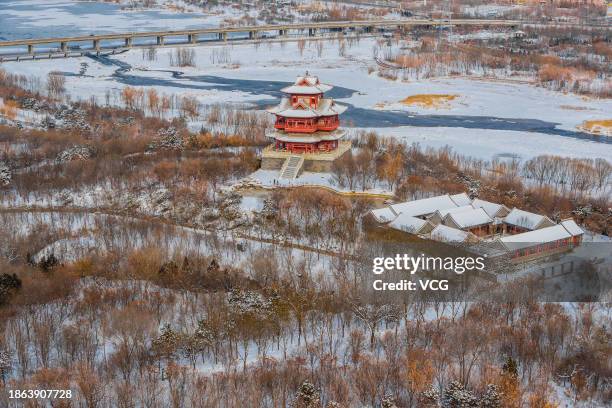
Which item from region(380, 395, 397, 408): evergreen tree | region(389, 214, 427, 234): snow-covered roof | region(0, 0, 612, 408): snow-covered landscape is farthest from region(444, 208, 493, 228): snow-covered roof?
region(380, 395, 397, 408): evergreen tree

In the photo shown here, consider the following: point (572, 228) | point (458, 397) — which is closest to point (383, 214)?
point (572, 228)

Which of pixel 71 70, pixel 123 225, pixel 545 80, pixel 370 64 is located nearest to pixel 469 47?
pixel 370 64

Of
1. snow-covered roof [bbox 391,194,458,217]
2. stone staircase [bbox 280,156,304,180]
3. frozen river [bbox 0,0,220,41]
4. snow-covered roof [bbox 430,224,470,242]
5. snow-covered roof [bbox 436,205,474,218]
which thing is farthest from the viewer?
frozen river [bbox 0,0,220,41]

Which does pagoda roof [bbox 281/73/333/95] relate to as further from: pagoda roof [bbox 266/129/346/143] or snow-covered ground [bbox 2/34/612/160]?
snow-covered ground [bbox 2/34/612/160]

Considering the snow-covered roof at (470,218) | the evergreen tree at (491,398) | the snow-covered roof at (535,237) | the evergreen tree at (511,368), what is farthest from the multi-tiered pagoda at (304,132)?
the evergreen tree at (491,398)

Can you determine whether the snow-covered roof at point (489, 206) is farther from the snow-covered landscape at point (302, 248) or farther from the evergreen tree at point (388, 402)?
the evergreen tree at point (388, 402)

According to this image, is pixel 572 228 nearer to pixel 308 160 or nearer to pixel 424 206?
pixel 424 206
